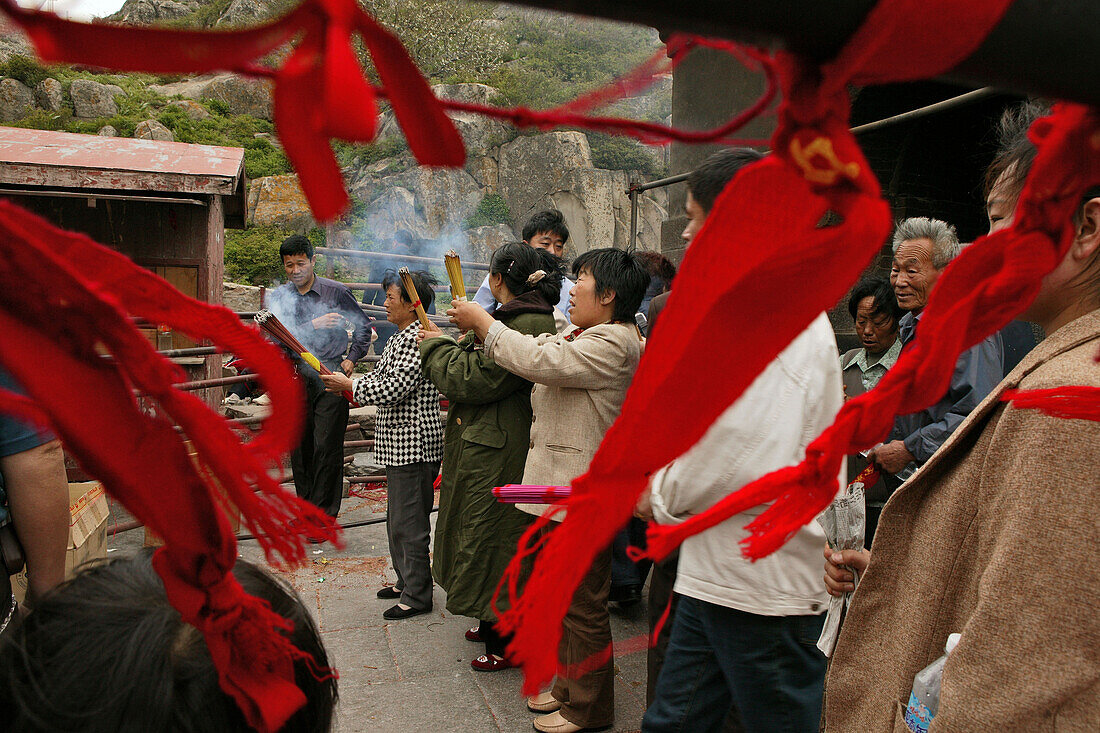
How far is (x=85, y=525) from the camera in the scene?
2486mm

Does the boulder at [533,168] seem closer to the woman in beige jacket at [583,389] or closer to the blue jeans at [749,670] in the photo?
the woman in beige jacket at [583,389]

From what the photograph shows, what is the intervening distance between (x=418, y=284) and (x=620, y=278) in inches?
73.5

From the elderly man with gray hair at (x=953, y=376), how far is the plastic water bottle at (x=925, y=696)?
55.4 inches

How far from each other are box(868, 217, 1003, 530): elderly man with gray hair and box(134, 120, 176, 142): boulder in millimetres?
20806

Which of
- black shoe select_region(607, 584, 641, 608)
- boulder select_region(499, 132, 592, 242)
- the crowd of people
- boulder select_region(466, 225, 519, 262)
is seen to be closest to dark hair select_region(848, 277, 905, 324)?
the crowd of people

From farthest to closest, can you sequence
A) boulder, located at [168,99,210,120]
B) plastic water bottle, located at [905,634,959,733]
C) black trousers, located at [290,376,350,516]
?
1. boulder, located at [168,99,210,120]
2. black trousers, located at [290,376,350,516]
3. plastic water bottle, located at [905,634,959,733]

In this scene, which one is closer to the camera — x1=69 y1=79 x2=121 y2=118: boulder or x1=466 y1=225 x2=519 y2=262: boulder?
x1=69 y1=79 x2=121 y2=118: boulder

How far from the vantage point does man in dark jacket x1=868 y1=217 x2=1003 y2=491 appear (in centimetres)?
245

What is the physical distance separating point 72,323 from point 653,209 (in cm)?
3135

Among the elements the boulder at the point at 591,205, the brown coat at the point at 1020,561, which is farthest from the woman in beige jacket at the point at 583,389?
the boulder at the point at 591,205

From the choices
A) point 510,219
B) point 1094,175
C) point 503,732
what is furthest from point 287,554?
point 510,219

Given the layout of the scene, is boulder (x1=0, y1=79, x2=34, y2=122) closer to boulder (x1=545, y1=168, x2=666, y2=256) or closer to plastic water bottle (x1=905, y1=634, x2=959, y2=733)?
boulder (x1=545, y1=168, x2=666, y2=256)

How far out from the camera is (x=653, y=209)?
1208 inches

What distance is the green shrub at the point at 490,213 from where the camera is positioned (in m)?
25.7
